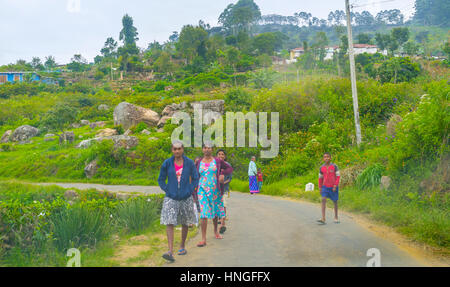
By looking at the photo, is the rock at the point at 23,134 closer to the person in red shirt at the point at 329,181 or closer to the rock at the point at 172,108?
the rock at the point at 172,108

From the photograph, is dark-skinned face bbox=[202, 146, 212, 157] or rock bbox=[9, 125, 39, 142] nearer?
dark-skinned face bbox=[202, 146, 212, 157]

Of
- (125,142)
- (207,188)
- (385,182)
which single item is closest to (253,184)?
(385,182)

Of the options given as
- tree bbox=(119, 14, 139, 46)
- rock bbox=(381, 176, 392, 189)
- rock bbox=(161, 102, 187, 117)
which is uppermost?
tree bbox=(119, 14, 139, 46)

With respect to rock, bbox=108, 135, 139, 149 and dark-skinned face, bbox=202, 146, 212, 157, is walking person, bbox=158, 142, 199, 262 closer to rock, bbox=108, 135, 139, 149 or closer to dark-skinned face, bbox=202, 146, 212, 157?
dark-skinned face, bbox=202, 146, 212, 157

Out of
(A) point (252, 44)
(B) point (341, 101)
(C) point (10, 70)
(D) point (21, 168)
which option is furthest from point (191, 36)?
(B) point (341, 101)

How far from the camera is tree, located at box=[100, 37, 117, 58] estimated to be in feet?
366

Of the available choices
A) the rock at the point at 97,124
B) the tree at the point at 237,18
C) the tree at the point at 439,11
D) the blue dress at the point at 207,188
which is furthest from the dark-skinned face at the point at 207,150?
the tree at the point at 237,18

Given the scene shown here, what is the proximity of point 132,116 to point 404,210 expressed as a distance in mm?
33301

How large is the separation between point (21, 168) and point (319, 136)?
A: 80.3ft

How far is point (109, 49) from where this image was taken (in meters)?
113

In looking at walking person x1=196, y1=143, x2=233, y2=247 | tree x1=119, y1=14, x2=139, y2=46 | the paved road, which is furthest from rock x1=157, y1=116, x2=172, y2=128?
tree x1=119, y1=14, x2=139, y2=46

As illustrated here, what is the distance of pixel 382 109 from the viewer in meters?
24.1

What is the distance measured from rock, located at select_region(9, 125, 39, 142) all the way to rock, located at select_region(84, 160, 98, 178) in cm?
1644
